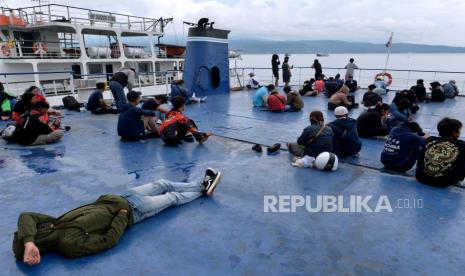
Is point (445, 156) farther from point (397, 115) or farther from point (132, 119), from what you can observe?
point (132, 119)

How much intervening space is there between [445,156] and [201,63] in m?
11.0

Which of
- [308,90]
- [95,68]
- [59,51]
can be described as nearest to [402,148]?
[308,90]

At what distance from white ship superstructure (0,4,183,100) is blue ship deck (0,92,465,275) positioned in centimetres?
926

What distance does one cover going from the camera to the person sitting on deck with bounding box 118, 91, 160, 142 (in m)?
6.56

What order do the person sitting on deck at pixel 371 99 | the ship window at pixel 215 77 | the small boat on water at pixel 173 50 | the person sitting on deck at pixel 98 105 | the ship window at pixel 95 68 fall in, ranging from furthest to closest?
the small boat on water at pixel 173 50
the ship window at pixel 95 68
the ship window at pixel 215 77
the person sitting on deck at pixel 371 99
the person sitting on deck at pixel 98 105

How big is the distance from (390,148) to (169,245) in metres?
3.86

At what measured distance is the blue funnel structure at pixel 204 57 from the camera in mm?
13492

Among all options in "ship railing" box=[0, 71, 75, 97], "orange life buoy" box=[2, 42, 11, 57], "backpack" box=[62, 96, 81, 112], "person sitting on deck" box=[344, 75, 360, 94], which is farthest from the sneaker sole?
"orange life buoy" box=[2, 42, 11, 57]

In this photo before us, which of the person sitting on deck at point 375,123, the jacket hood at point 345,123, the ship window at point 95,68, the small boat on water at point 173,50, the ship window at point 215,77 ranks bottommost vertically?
the person sitting on deck at point 375,123

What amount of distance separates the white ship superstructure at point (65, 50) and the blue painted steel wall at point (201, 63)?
1.18 meters

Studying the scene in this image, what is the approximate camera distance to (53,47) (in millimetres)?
18328

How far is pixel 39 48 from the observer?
16656 mm

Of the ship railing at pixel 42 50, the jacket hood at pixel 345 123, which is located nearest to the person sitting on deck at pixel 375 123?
the jacket hood at pixel 345 123

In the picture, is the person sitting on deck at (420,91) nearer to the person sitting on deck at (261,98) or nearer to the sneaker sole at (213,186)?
the person sitting on deck at (261,98)
